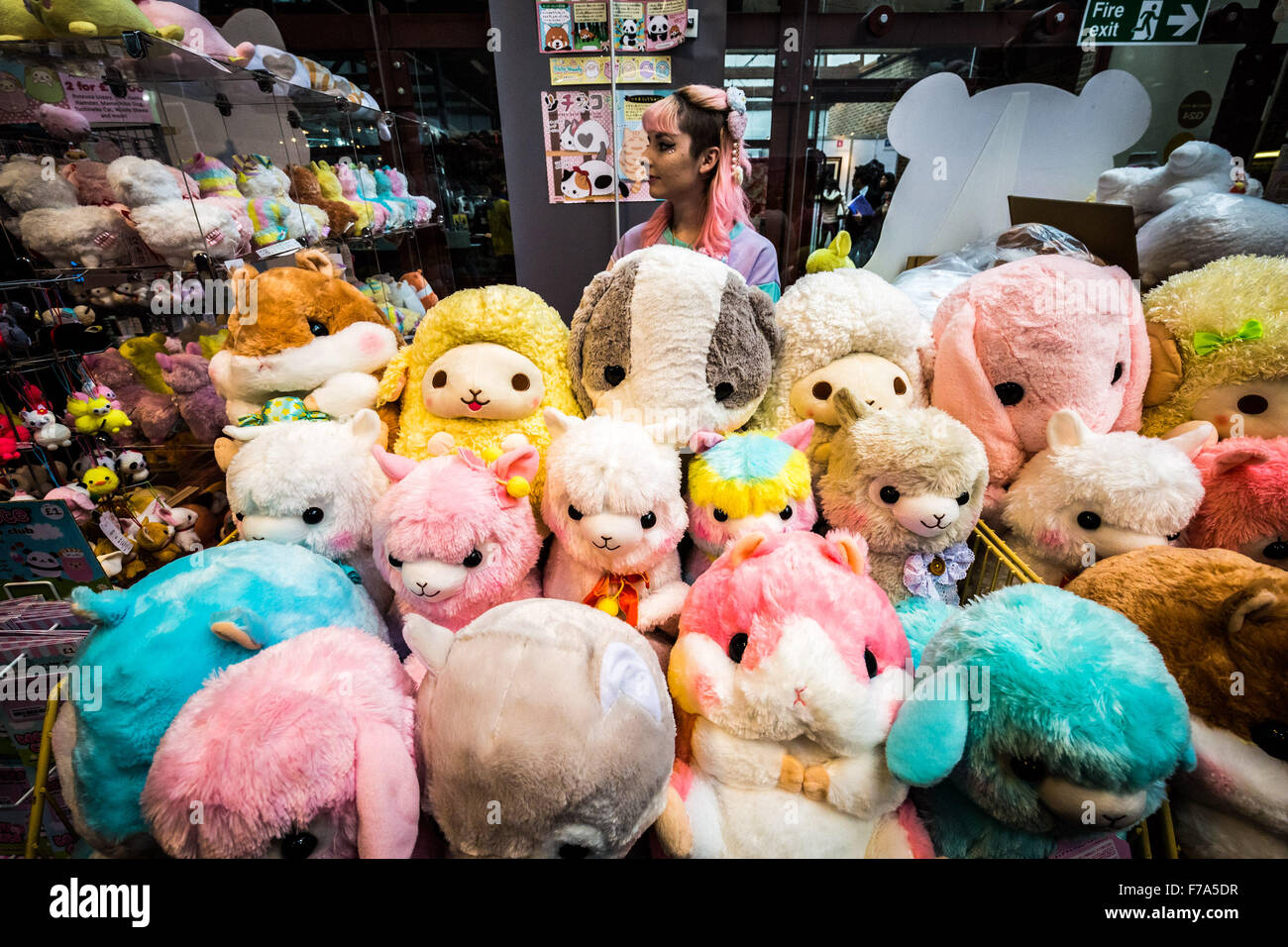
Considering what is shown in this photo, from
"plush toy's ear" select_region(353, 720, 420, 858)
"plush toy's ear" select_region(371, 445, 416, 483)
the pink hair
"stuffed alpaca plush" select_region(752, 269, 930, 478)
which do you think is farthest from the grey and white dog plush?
the pink hair

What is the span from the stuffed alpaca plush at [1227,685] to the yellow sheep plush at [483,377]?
2.85 ft

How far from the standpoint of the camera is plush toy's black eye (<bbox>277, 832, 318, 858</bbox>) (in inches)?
19.6

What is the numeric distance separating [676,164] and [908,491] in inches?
44.8

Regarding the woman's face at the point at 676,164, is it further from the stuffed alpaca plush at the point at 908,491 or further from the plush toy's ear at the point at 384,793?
the plush toy's ear at the point at 384,793

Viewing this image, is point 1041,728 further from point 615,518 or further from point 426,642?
point 426,642

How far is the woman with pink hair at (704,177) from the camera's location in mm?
1460

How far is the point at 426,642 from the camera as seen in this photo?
0.60m

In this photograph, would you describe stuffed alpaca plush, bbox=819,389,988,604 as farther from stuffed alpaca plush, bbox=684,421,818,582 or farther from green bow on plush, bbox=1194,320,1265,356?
green bow on plush, bbox=1194,320,1265,356

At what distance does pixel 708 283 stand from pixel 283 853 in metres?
0.88

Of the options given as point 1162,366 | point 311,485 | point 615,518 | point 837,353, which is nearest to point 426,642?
point 615,518

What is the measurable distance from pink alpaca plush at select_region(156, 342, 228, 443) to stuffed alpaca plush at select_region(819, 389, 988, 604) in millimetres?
1423

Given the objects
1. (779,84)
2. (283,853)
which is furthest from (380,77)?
(283,853)
